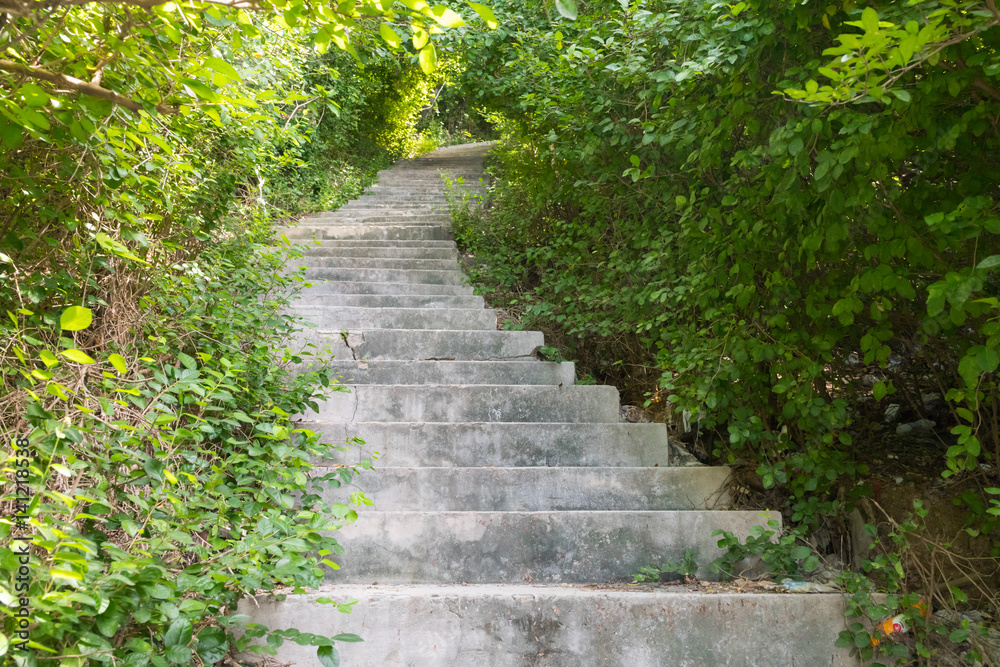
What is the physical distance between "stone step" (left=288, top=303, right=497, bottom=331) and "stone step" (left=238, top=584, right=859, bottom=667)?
Answer: 2.35 metres

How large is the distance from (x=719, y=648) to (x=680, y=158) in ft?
6.76

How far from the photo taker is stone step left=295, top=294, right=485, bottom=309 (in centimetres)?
445

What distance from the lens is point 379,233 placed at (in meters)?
6.01

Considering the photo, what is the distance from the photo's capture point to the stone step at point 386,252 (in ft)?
17.5

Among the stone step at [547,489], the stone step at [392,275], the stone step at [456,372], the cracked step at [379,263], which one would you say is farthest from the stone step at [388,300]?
the stone step at [547,489]

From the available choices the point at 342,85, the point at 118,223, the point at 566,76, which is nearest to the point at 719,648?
the point at 118,223

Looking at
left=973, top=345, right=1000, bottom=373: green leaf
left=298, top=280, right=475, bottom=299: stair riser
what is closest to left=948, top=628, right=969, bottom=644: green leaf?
left=973, top=345, right=1000, bottom=373: green leaf

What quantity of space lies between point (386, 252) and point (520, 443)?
300cm

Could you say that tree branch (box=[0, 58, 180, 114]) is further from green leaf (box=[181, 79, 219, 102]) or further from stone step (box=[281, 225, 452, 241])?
stone step (box=[281, 225, 452, 241])

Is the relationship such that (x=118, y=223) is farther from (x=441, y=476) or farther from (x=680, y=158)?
(x=680, y=158)

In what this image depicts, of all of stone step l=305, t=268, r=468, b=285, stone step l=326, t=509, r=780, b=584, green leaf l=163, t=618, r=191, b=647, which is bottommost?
stone step l=326, t=509, r=780, b=584

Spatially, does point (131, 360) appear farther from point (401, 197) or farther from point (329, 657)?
point (401, 197)

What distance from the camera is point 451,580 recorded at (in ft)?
7.57

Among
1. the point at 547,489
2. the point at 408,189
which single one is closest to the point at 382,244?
the point at 408,189
